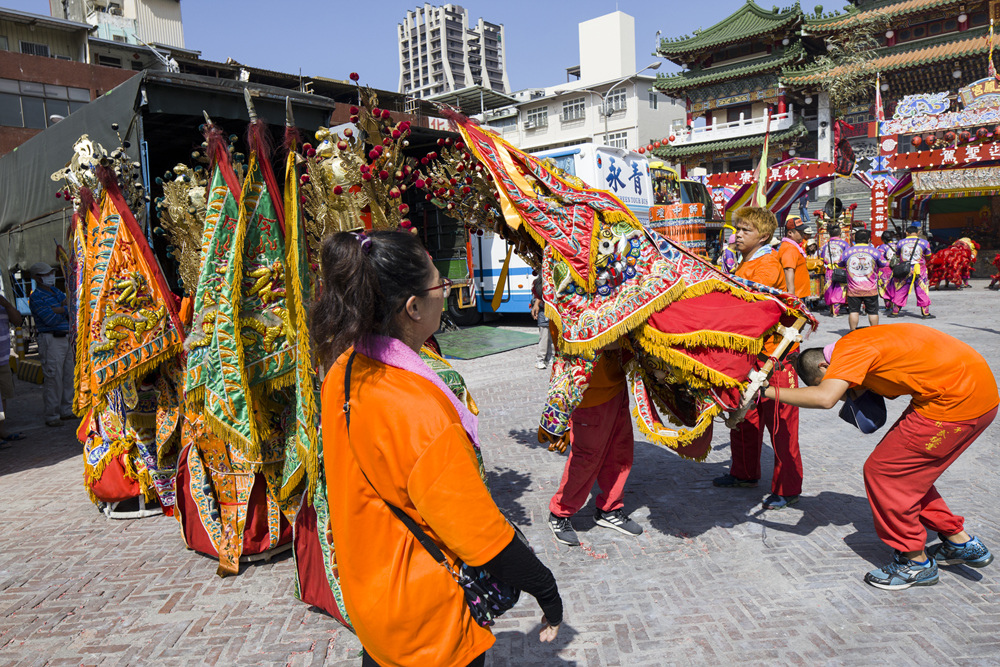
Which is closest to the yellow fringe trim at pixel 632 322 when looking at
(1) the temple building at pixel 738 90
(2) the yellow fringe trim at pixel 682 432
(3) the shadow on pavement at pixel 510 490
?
(2) the yellow fringe trim at pixel 682 432

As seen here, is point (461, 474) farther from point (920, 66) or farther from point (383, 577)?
point (920, 66)

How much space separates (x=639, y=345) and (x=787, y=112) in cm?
3324

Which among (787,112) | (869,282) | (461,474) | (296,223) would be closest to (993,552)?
(461,474)

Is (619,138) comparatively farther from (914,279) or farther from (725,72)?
(914,279)

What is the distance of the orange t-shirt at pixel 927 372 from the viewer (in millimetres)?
3000

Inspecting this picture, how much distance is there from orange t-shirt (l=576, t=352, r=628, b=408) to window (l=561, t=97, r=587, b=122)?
46.2 meters

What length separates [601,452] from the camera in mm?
3881

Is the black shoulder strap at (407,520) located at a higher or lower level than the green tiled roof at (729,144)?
lower

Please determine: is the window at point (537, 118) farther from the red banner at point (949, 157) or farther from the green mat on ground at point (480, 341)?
the green mat on ground at point (480, 341)

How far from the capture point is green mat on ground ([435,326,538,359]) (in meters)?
11.0

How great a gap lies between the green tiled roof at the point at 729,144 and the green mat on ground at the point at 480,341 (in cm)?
1918

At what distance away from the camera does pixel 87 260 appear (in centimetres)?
443

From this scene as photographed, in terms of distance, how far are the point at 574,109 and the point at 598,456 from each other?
47.0m

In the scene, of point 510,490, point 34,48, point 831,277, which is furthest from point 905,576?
point 34,48
